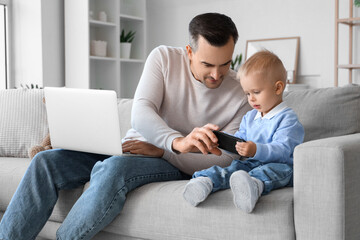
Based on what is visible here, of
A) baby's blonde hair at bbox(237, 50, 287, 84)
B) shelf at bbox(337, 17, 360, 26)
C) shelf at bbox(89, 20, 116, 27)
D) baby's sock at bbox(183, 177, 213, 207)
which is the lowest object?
baby's sock at bbox(183, 177, 213, 207)

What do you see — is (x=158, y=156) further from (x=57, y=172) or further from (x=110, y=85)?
(x=110, y=85)

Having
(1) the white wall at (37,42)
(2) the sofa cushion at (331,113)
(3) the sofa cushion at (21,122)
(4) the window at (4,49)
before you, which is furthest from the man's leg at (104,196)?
(4) the window at (4,49)

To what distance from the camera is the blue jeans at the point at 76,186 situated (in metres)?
1.68

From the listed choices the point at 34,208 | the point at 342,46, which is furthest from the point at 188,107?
the point at 342,46

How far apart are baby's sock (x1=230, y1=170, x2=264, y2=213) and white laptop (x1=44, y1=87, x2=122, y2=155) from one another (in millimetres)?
479

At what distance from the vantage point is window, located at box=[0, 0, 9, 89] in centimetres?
486

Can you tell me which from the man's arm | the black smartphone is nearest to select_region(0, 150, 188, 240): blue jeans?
the man's arm

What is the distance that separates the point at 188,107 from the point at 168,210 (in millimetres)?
470

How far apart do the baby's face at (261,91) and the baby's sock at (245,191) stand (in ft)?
1.14

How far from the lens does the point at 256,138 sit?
70.0 inches

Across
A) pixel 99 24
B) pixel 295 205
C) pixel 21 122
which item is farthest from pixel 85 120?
pixel 99 24

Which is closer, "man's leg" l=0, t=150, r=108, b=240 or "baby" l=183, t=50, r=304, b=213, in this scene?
"baby" l=183, t=50, r=304, b=213

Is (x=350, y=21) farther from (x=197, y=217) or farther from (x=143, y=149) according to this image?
(x=197, y=217)

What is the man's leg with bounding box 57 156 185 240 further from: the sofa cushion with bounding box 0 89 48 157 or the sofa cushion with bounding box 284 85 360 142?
the sofa cushion with bounding box 0 89 48 157
